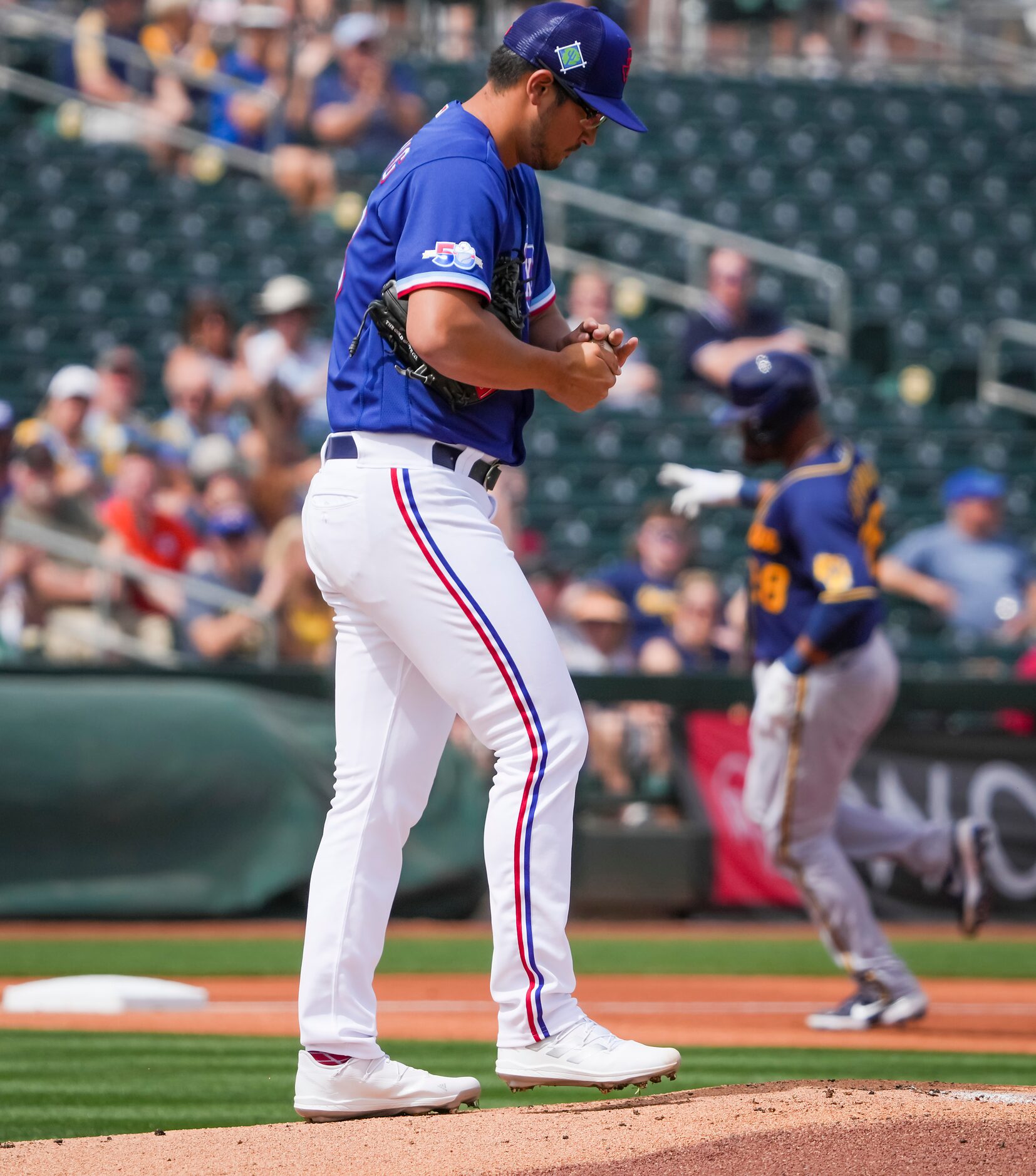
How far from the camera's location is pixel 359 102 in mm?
15070

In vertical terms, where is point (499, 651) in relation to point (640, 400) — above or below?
below

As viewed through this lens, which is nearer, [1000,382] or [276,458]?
[276,458]

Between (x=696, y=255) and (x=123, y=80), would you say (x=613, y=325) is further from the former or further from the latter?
(x=123, y=80)

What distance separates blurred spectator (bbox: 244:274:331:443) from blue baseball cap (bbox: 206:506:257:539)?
5.02 feet

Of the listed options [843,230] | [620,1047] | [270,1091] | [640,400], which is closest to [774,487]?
[270,1091]

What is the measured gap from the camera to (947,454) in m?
14.5

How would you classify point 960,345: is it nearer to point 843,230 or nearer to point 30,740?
point 843,230

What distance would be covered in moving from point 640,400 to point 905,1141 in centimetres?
1140

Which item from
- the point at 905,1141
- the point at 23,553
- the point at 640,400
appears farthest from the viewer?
the point at 640,400

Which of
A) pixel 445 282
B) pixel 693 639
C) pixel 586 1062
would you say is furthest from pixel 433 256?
pixel 693 639

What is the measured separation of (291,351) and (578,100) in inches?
338

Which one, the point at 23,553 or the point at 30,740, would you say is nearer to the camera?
the point at 30,740

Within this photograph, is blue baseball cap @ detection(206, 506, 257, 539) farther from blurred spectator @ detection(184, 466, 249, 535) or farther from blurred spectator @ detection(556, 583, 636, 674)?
blurred spectator @ detection(556, 583, 636, 674)

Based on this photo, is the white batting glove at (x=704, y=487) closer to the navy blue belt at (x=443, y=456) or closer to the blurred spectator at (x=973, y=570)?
the navy blue belt at (x=443, y=456)
